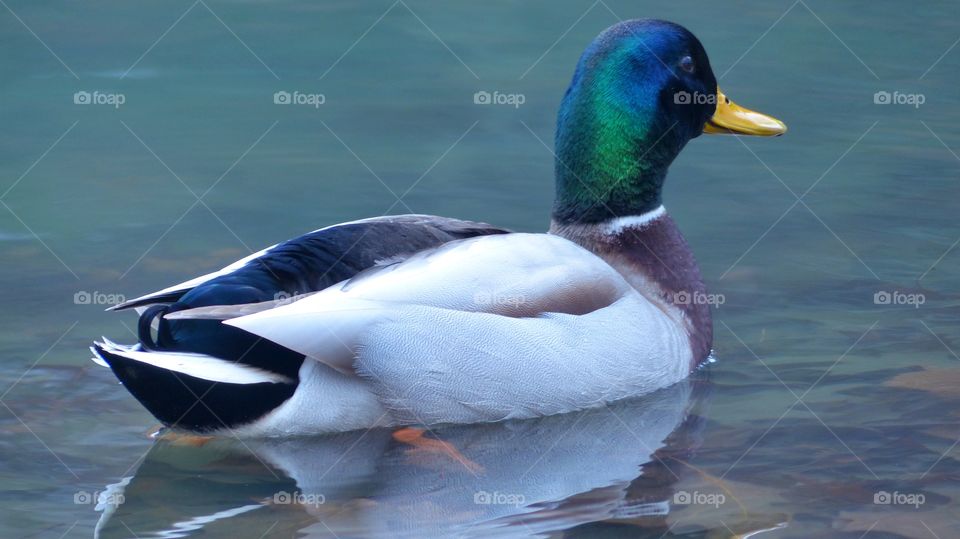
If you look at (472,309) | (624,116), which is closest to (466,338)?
(472,309)

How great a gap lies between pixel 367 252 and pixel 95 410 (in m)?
1.34

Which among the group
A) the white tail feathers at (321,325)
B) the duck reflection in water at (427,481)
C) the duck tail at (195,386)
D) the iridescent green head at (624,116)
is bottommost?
the duck reflection in water at (427,481)

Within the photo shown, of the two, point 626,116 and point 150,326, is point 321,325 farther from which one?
point 626,116

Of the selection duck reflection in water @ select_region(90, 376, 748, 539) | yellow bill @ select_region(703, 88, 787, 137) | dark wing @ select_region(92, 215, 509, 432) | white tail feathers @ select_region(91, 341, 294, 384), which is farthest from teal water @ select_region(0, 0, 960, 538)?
yellow bill @ select_region(703, 88, 787, 137)

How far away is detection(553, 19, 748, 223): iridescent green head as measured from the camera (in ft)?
23.1

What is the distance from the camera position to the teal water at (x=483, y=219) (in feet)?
19.0

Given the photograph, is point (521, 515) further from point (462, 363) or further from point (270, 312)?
point (270, 312)

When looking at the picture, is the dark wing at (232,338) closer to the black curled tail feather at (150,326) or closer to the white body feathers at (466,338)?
the black curled tail feather at (150,326)

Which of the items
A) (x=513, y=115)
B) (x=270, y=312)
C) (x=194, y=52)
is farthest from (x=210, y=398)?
(x=194, y=52)

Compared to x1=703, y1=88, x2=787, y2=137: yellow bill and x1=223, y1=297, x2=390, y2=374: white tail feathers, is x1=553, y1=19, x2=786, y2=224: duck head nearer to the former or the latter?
x1=703, y1=88, x2=787, y2=137: yellow bill

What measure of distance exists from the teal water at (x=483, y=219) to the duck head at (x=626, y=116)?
3.13 ft

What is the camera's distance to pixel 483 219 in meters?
8.74

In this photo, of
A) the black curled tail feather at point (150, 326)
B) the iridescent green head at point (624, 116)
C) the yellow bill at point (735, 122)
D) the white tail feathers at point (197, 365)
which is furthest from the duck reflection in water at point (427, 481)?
the yellow bill at point (735, 122)

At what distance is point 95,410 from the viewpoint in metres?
6.50
